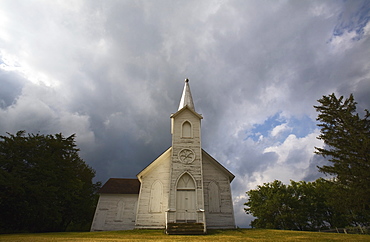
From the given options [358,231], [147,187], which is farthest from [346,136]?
[147,187]

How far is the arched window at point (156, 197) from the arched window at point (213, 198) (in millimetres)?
4744

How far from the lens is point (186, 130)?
20453mm

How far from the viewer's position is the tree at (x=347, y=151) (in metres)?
17.7

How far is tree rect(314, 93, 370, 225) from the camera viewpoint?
17719mm

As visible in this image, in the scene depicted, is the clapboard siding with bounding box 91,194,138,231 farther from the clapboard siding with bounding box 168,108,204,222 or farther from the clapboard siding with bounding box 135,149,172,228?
the clapboard siding with bounding box 168,108,204,222

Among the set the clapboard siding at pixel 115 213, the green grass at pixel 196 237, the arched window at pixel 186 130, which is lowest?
the green grass at pixel 196 237

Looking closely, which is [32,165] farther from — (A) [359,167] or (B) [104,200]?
(A) [359,167]

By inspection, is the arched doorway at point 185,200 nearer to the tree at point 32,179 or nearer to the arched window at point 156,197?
the arched window at point 156,197

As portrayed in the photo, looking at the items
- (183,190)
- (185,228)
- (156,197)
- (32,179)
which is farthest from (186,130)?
(32,179)

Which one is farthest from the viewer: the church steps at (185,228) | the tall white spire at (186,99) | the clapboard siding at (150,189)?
the tall white spire at (186,99)

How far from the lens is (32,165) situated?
21.0m

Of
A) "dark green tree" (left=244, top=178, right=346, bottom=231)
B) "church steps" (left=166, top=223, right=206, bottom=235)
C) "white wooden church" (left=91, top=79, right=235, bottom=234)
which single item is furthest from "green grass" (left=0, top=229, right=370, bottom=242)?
"dark green tree" (left=244, top=178, right=346, bottom=231)

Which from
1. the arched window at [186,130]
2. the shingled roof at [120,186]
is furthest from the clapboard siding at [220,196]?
the shingled roof at [120,186]

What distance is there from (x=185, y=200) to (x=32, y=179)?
15.8 m
